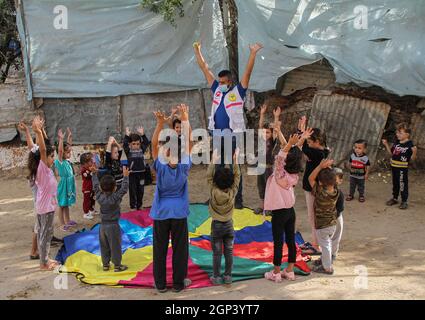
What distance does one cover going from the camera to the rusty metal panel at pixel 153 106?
34.0 ft

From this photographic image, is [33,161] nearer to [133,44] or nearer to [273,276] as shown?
[273,276]

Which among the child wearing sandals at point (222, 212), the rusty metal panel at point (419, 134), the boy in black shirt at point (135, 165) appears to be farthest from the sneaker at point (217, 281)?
the rusty metal panel at point (419, 134)

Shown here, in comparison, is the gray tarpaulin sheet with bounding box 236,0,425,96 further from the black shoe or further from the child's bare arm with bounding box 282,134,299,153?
the child's bare arm with bounding box 282,134,299,153

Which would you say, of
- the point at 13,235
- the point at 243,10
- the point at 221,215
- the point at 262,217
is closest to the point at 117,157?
the point at 13,235

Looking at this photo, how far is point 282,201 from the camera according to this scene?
17.2 feet

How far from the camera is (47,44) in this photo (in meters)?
10.1

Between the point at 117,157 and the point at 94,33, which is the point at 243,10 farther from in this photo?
the point at 117,157

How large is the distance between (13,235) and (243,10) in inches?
211

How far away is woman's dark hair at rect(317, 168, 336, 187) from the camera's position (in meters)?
5.30

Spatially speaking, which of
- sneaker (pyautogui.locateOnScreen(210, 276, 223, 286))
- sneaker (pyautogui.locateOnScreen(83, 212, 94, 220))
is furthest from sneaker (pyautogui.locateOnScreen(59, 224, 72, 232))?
sneaker (pyautogui.locateOnScreen(210, 276, 223, 286))

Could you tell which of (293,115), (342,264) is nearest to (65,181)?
(342,264)

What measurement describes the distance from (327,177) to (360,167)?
10.1 feet

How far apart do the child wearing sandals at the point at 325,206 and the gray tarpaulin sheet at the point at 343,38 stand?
3548 mm

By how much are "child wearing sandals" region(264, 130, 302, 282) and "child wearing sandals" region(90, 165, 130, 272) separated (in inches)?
61.9
